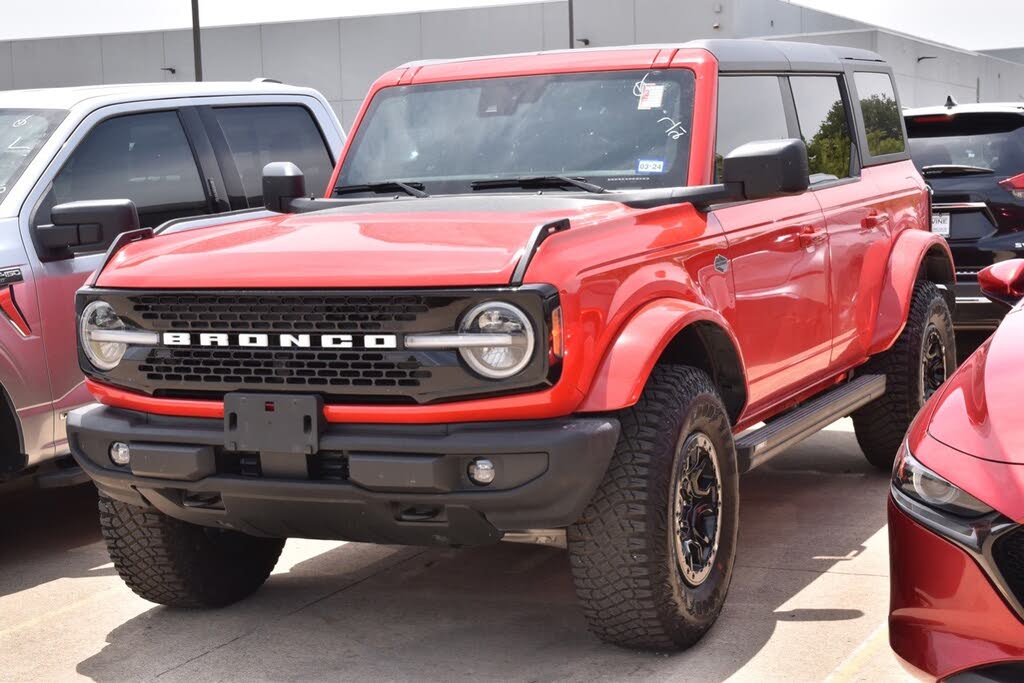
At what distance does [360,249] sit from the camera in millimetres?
4465

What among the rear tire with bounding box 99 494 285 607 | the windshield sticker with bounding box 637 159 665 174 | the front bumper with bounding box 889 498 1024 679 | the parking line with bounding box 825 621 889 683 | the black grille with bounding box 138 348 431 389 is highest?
the windshield sticker with bounding box 637 159 665 174

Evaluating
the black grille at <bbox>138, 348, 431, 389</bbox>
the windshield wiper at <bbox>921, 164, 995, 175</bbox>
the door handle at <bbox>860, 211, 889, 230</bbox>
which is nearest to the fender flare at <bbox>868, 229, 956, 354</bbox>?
the door handle at <bbox>860, 211, 889, 230</bbox>

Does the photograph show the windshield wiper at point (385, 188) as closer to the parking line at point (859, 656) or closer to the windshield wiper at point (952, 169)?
the parking line at point (859, 656)

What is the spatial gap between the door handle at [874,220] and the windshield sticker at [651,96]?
4.91 feet

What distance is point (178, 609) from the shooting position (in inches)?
215

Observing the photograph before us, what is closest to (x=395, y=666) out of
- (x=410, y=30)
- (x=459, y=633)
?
(x=459, y=633)

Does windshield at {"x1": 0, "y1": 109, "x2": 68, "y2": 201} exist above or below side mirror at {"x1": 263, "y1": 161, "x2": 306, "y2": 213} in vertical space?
above

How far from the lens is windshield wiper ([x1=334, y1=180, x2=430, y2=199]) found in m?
5.61

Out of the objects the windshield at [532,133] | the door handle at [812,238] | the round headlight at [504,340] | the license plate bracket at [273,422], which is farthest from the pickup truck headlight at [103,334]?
the door handle at [812,238]

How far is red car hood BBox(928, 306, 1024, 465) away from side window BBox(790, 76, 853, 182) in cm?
243

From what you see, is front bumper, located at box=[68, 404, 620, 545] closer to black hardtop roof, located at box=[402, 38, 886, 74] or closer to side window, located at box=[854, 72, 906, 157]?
black hardtop roof, located at box=[402, 38, 886, 74]

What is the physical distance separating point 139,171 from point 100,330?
2190mm

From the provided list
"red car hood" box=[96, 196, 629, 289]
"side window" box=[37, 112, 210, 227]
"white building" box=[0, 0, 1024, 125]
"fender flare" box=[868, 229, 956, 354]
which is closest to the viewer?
"red car hood" box=[96, 196, 629, 289]

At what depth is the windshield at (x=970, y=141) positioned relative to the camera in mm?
9812
